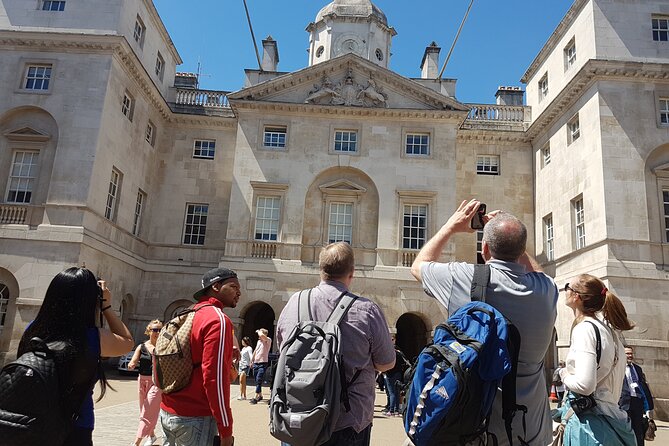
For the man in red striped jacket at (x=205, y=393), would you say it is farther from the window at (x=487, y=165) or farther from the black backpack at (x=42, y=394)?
the window at (x=487, y=165)

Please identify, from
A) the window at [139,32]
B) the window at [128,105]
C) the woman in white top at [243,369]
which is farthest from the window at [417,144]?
the window at [139,32]

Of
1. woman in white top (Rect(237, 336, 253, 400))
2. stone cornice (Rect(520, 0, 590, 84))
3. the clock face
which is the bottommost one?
woman in white top (Rect(237, 336, 253, 400))

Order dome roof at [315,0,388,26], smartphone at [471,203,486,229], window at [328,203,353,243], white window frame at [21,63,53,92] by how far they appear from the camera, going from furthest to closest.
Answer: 1. dome roof at [315,0,388,26]
2. window at [328,203,353,243]
3. white window frame at [21,63,53,92]
4. smartphone at [471,203,486,229]

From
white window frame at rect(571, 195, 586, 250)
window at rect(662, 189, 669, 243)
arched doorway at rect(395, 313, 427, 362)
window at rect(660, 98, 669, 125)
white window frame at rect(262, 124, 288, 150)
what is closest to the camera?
window at rect(662, 189, 669, 243)

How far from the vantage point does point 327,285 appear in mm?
4258

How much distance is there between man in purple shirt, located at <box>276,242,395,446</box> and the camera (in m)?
3.83

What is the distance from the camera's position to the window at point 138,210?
978 inches

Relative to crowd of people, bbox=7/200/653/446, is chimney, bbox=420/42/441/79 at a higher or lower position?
higher

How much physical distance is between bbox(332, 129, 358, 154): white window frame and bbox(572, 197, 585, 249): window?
33.5 feet

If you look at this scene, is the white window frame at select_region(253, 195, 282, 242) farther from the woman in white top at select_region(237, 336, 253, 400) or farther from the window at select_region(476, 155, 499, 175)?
the window at select_region(476, 155, 499, 175)

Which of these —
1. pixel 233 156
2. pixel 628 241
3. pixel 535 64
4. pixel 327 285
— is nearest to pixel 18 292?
pixel 233 156

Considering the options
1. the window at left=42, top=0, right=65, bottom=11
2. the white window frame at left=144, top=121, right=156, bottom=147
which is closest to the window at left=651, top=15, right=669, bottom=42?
the white window frame at left=144, top=121, right=156, bottom=147

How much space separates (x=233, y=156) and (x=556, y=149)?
1614cm

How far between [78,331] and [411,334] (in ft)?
85.0
